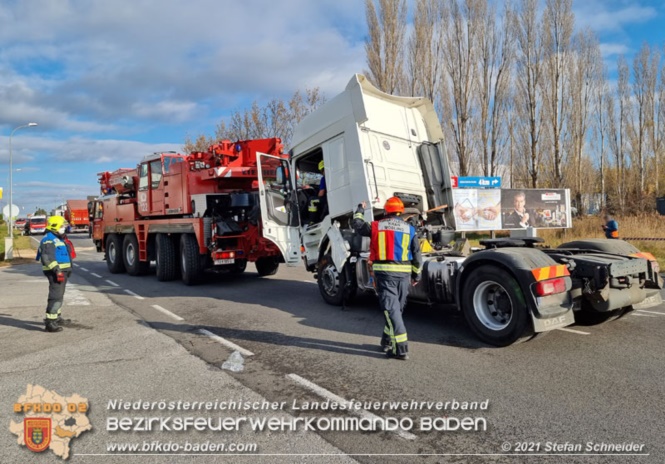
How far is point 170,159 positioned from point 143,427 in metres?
8.63

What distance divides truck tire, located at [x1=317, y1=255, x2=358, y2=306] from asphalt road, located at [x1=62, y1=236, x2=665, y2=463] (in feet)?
0.66

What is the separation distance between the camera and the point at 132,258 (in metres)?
13.0

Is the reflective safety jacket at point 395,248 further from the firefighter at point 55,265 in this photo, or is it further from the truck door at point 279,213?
the firefighter at point 55,265

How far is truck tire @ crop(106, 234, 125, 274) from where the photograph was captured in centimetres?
1371

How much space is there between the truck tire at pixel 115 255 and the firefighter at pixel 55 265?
737cm

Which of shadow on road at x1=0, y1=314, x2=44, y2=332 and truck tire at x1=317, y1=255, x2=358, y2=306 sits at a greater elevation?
truck tire at x1=317, y1=255, x2=358, y2=306

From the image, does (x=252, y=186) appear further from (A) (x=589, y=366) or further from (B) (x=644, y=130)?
(B) (x=644, y=130)

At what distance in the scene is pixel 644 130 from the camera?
29.9m

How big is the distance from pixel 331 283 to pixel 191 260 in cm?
421

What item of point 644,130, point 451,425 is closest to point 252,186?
point 451,425

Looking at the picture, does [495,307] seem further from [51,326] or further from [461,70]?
[461,70]

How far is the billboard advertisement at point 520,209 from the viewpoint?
1631cm

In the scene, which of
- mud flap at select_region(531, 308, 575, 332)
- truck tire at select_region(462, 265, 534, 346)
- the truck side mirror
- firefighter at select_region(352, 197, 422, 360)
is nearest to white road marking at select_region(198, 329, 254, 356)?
firefighter at select_region(352, 197, 422, 360)

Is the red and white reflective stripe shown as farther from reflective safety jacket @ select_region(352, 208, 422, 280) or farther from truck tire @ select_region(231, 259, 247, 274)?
truck tire @ select_region(231, 259, 247, 274)
